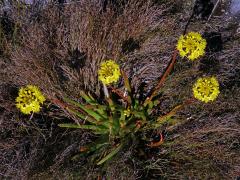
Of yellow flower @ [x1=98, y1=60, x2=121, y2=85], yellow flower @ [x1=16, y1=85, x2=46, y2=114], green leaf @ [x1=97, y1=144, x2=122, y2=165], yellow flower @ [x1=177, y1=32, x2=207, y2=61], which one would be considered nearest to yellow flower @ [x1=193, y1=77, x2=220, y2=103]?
yellow flower @ [x1=177, y1=32, x2=207, y2=61]

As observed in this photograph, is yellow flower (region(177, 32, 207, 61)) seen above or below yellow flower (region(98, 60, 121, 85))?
above

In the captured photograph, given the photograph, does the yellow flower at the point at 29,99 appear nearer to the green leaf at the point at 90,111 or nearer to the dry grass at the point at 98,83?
the green leaf at the point at 90,111

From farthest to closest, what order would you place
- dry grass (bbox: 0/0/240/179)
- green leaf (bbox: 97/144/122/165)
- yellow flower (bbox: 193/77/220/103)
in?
dry grass (bbox: 0/0/240/179)
green leaf (bbox: 97/144/122/165)
yellow flower (bbox: 193/77/220/103)

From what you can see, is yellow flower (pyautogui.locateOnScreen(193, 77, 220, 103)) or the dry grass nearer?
yellow flower (pyautogui.locateOnScreen(193, 77, 220, 103))

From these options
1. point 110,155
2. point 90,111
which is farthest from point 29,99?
point 110,155

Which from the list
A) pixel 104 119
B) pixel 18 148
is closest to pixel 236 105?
pixel 104 119

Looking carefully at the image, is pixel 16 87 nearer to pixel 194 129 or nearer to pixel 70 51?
pixel 70 51

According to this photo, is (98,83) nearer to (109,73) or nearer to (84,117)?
(84,117)

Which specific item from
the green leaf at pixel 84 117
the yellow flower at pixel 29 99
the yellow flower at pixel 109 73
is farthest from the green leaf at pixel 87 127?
the yellow flower at pixel 109 73

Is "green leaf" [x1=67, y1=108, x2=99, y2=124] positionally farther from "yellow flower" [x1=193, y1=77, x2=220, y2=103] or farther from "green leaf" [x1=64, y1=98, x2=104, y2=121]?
"yellow flower" [x1=193, y1=77, x2=220, y2=103]
